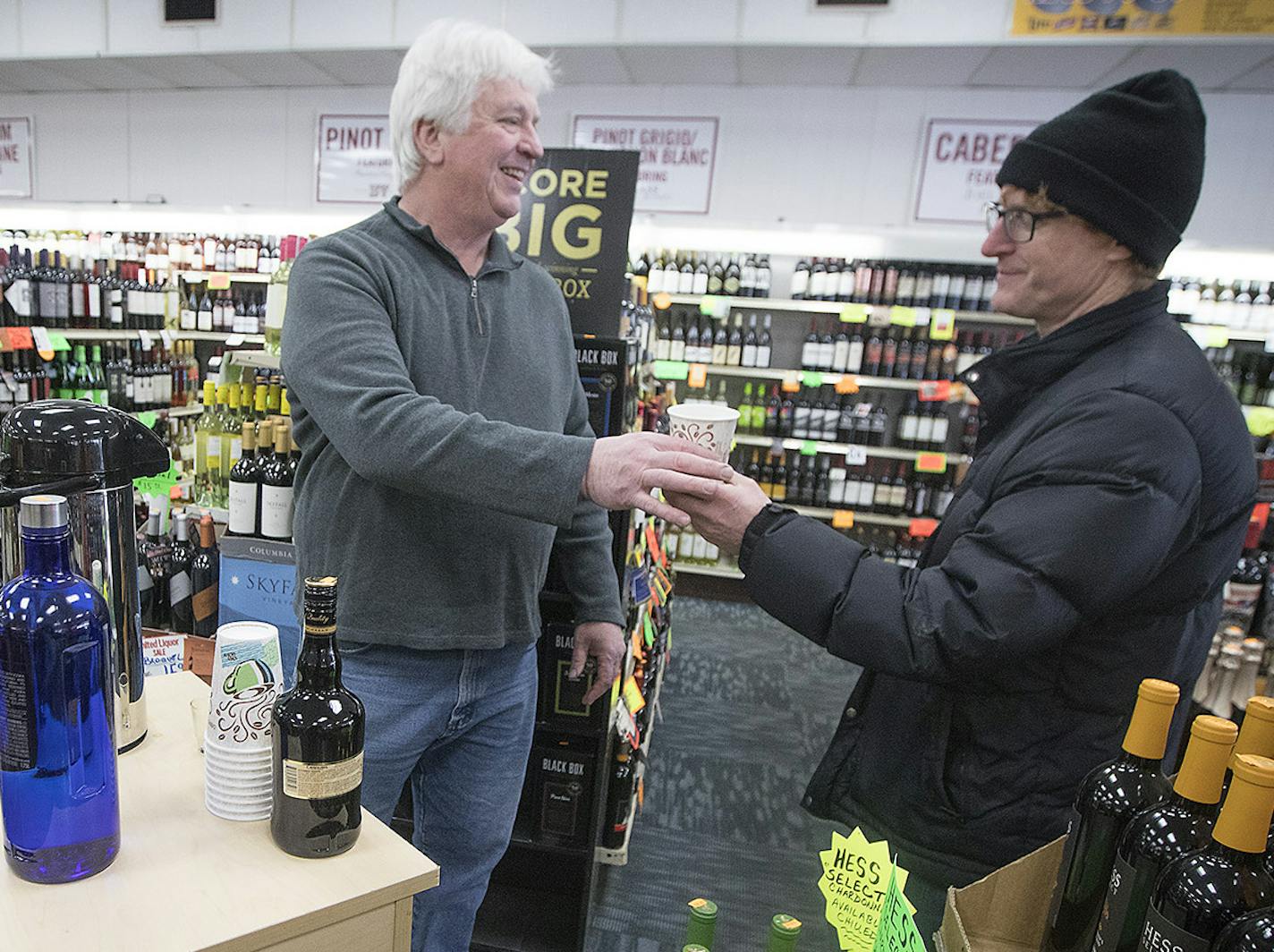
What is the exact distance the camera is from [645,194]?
597 centimetres

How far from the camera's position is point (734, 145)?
5.82 meters

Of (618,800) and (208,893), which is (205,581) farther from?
(208,893)

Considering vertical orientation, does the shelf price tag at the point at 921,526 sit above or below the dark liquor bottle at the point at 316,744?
below

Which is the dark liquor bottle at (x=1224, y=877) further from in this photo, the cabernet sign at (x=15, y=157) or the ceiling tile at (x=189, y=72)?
the cabernet sign at (x=15, y=157)

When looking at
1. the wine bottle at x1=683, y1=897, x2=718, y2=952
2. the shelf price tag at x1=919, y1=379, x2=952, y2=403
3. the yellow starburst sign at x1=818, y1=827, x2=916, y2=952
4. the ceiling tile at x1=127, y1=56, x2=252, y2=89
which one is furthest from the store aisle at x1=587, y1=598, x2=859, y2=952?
the ceiling tile at x1=127, y1=56, x2=252, y2=89

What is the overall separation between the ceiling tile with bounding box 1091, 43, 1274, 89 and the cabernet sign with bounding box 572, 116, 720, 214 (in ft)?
8.57

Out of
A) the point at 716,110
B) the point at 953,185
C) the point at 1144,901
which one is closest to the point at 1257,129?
the point at 953,185

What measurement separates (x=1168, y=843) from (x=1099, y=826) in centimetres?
10

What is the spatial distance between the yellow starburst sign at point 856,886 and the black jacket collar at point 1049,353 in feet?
2.62

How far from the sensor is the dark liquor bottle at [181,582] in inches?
102

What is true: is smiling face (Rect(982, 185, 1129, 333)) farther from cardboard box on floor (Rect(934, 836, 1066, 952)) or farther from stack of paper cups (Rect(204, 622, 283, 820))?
stack of paper cups (Rect(204, 622, 283, 820))

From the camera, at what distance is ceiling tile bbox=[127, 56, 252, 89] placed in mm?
5887

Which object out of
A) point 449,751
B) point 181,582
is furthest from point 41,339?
point 449,751

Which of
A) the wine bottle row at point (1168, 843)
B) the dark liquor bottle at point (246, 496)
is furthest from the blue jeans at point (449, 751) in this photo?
the wine bottle row at point (1168, 843)
